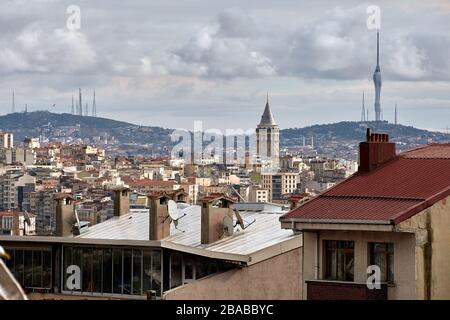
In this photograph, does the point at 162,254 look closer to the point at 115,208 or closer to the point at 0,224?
the point at 115,208

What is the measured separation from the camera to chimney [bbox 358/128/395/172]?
16.5 metres

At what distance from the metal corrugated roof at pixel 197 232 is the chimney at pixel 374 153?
4194 mm

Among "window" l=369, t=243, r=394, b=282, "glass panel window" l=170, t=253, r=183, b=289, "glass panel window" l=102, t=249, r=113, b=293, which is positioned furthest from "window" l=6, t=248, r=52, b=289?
"window" l=369, t=243, r=394, b=282

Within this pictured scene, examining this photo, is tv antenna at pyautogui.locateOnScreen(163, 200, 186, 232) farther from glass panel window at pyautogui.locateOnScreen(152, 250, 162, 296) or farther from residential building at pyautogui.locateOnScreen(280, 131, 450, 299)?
residential building at pyautogui.locateOnScreen(280, 131, 450, 299)

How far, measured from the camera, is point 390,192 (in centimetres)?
1552

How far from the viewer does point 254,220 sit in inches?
963

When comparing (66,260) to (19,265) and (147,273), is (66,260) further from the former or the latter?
(147,273)

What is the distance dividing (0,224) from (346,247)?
175m

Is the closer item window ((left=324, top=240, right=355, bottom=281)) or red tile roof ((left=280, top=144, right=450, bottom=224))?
red tile roof ((left=280, top=144, right=450, bottom=224))

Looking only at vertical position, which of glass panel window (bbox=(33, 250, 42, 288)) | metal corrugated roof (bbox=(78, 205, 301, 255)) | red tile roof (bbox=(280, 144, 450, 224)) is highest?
red tile roof (bbox=(280, 144, 450, 224))

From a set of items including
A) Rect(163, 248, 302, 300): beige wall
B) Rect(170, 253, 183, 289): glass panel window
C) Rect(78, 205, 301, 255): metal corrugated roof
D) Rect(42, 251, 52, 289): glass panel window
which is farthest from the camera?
Rect(42, 251, 52, 289): glass panel window

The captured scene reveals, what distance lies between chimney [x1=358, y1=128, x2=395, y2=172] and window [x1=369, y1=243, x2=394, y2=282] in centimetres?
186

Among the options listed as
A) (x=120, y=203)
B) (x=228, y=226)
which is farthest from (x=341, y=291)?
(x=120, y=203)
